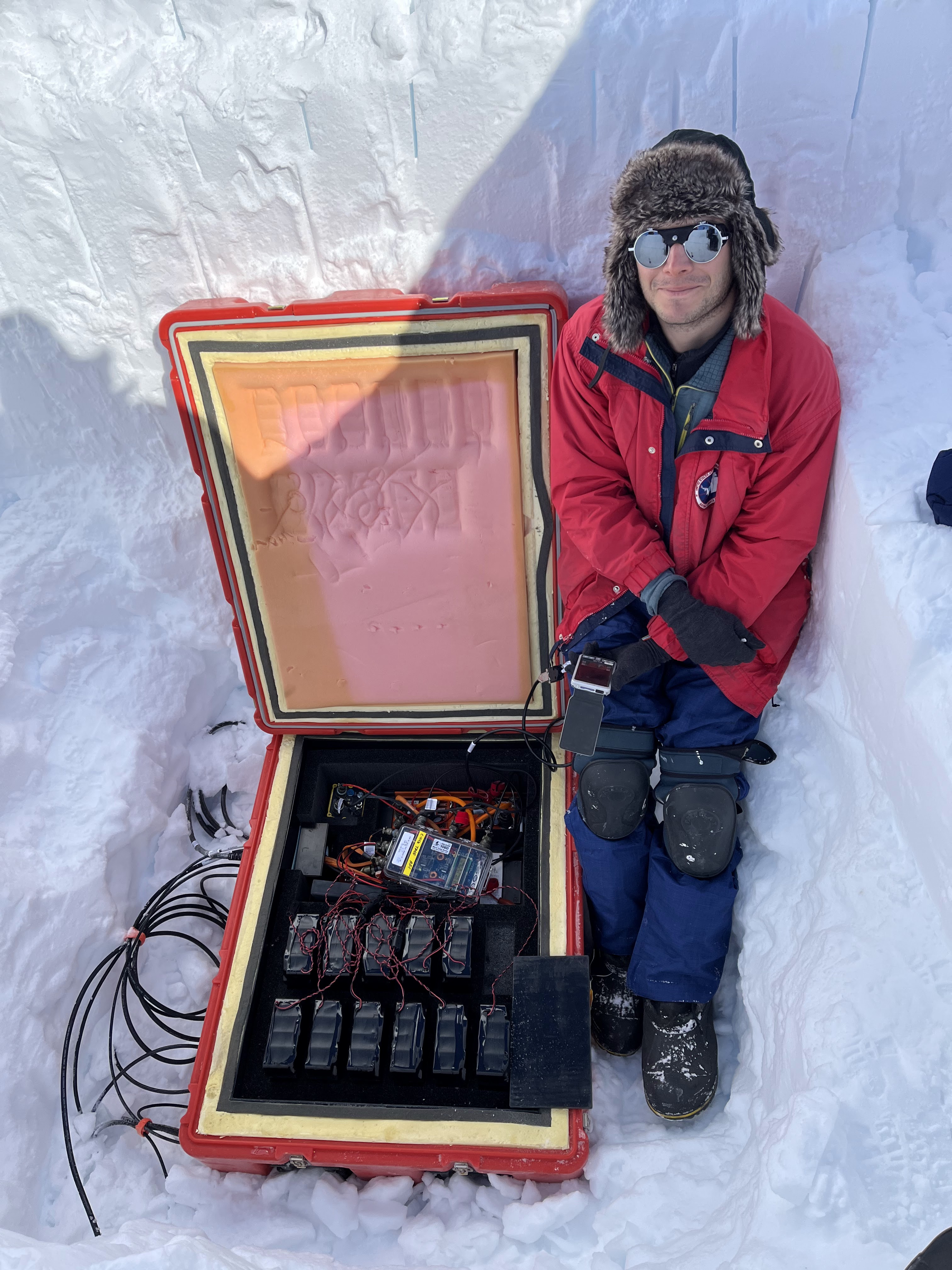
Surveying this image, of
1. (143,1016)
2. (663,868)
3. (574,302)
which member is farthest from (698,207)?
(143,1016)

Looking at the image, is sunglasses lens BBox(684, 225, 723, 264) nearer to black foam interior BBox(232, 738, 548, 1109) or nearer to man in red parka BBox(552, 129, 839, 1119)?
man in red parka BBox(552, 129, 839, 1119)

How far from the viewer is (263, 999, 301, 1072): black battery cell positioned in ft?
6.31

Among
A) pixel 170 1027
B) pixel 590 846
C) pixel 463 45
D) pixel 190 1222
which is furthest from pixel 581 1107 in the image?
pixel 463 45

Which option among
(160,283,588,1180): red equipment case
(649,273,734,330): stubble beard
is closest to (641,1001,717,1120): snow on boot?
(160,283,588,1180): red equipment case

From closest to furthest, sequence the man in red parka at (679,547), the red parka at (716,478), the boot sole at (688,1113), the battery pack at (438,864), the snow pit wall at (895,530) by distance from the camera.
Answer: the snow pit wall at (895,530), the man in red parka at (679,547), the red parka at (716,478), the boot sole at (688,1113), the battery pack at (438,864)

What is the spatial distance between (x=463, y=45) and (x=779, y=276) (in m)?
0.78

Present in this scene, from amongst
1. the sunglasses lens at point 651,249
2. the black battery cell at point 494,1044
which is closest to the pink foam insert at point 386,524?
the sunglasses lens at point 651,249

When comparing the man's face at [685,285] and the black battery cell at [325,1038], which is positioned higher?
the man's face at [685,285]

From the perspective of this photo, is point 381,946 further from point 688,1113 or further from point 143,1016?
point 688,1113

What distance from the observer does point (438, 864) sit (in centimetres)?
215

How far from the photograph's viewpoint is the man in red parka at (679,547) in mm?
1483

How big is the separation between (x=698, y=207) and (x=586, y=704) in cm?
90

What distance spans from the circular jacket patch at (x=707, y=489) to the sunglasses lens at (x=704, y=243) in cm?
38

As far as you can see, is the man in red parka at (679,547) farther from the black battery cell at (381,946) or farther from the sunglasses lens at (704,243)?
the black battery cell at (381,946)
